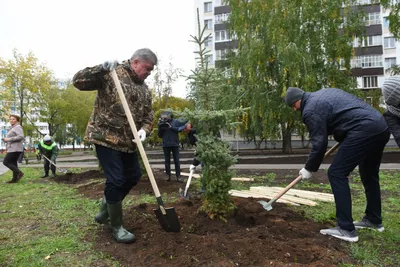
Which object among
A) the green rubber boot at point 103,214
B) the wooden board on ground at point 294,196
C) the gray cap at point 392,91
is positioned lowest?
the wooden board on ground at point 294,196

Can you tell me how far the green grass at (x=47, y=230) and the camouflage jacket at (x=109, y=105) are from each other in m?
1.11

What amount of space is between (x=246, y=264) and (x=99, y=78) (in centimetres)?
Result: 231

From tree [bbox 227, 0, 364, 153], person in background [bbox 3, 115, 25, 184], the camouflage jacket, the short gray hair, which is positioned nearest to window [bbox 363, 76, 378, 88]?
tree [bbox 227, 0, 364, 153]

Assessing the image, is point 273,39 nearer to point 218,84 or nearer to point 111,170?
point 218,84

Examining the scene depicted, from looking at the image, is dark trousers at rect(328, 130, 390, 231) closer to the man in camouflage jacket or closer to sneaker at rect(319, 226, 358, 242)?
sneaker at rect(319, 226, 358, 242)

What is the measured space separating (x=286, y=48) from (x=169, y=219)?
13.5m

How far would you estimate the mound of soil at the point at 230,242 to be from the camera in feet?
9.51

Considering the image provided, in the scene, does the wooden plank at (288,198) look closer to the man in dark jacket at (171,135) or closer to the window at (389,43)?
the man in dark jacket at (171,135)

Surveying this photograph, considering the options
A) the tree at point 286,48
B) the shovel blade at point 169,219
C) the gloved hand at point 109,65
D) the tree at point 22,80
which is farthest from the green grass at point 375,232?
the tree at point 22,80

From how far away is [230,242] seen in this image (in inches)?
126

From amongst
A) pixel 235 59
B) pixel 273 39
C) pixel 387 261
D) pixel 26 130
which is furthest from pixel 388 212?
pixel 26 130

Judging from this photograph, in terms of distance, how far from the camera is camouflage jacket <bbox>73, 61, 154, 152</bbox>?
335 centimetres

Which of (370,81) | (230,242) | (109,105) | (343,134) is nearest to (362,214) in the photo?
(343,134)

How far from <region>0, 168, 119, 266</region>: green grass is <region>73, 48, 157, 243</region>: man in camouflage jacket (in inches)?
18.5
